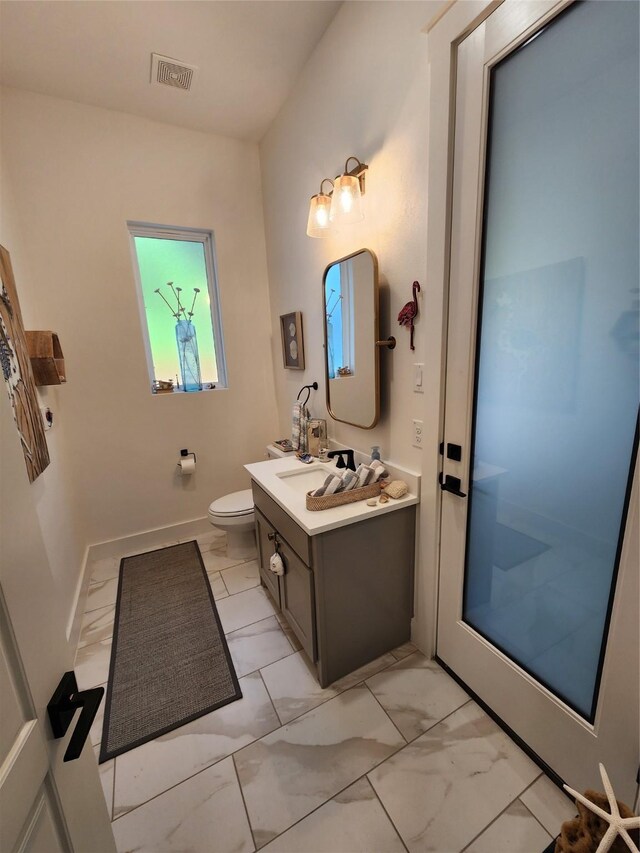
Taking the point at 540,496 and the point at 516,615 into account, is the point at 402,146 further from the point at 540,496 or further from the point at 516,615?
the point at 516,615

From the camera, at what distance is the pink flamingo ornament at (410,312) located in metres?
1.50

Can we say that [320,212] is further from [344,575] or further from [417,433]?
[344,575]

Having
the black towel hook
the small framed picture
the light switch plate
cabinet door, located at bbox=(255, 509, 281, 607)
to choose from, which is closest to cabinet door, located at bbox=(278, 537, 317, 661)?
cabinet door, located at bbox=(255, 509, 281, 607)

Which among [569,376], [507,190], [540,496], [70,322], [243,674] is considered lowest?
[243,674]

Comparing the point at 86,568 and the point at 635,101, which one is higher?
the point at 635,101

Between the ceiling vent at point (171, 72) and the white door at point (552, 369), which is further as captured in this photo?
the ceiling vent at point (171, 72)

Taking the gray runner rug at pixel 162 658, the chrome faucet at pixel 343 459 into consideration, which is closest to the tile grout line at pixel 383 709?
the gray runner rug at pixel 162 658

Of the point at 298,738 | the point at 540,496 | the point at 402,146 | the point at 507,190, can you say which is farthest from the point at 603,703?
the point at 402,146

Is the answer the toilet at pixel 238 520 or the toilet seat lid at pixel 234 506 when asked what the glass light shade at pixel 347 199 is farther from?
the toilet seat lid at pixel 234 506

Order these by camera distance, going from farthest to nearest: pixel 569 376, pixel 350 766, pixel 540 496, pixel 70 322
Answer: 1. pixel 70 322
2. pixel 350 766
3. pixel 540 496
4. pixel 569 376

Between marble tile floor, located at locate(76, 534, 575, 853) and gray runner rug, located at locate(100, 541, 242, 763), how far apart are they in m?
0.06

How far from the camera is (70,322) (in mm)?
2412

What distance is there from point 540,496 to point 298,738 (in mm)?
1306

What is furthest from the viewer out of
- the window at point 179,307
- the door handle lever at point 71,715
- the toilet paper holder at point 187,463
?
the toilet paper holder at point 187,463
